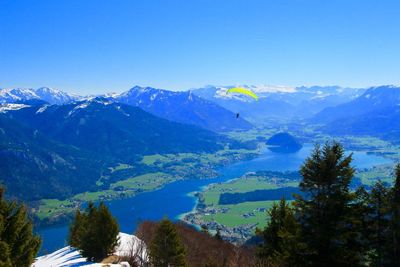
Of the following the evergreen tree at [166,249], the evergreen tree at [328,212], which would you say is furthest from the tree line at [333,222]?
the evergreen tree at [166,249]

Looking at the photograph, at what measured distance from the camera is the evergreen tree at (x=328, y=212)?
18.9m

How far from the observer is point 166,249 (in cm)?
3316

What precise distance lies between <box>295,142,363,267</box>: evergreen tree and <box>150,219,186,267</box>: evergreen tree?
623 inches

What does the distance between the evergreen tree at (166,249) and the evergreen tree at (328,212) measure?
51.9ft

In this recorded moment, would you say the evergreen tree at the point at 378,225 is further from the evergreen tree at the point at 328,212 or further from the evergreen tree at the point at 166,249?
the evergreen tree at the point at 166,249

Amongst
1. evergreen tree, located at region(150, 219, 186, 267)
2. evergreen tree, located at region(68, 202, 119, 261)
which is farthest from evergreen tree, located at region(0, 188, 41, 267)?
evergreen tree, located at region(150, 219, 186, 267)

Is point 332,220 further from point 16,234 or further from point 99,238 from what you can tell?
point 99,238

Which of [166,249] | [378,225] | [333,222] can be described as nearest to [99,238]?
[166,249]

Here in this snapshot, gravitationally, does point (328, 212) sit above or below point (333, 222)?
above

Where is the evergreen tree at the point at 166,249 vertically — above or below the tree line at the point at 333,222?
below

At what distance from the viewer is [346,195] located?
1945 cm

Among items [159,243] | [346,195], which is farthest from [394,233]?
[159,243]

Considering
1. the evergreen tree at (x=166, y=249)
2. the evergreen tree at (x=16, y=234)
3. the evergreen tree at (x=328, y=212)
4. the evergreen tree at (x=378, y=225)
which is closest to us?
the evergreen tree at (x=328, y=212)

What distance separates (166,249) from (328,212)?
17.4 metres
